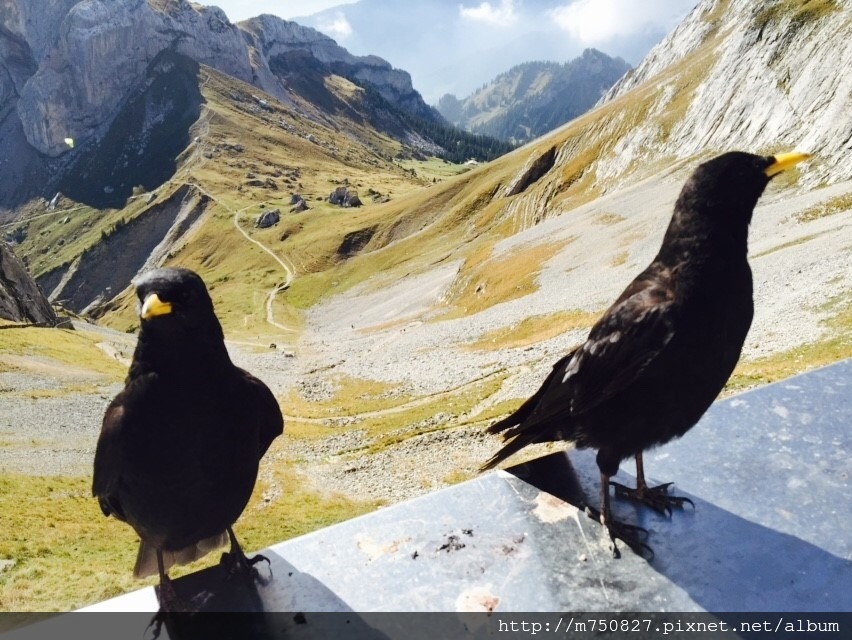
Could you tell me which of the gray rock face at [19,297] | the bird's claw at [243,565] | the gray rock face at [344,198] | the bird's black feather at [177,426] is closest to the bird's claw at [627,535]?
the bird's claw at [243,565]

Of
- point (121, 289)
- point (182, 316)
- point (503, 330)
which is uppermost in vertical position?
point (182, 316)

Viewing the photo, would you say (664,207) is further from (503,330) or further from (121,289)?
(121,289)

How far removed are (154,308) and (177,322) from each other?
33 cm

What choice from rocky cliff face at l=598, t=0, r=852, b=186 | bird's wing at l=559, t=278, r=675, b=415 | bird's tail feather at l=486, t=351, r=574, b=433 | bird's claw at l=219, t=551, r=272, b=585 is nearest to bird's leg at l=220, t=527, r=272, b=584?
bird's claw at l=219, t=551, r=272, b=585

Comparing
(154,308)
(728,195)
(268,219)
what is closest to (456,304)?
(728,195)

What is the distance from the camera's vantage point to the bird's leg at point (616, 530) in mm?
4113

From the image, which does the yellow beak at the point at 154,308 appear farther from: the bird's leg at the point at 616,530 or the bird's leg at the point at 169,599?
the bird's leg at the point at 616,530

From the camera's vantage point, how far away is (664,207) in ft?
253

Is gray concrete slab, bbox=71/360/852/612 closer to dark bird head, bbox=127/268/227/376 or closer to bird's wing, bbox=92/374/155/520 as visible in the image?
bird's wing, bbox=92/374/155/520

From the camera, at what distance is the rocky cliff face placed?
65.8 metres

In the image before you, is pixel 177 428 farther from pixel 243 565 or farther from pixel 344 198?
pixel 344 198

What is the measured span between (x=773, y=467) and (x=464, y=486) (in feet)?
8.37

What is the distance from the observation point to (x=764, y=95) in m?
80.9

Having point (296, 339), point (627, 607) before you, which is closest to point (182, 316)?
point (627, 607)
